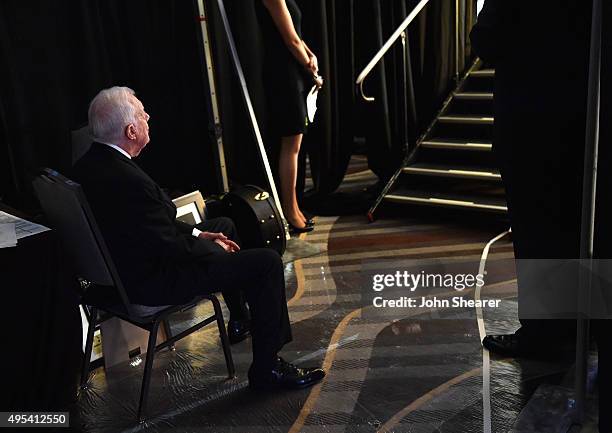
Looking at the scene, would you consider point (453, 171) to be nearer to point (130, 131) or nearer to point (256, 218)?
point (256, 218)

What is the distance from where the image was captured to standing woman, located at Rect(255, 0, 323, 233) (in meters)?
3.87

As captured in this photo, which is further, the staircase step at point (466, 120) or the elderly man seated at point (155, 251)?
the staircase step at point (466, 120)

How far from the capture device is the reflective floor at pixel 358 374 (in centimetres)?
232

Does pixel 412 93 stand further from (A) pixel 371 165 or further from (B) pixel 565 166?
(B) pixel 565 166

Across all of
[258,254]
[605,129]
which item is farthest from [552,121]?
[258,254]

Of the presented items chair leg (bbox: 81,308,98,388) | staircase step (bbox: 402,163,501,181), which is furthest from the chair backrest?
staircase step (bbox: 402,163,501,181)

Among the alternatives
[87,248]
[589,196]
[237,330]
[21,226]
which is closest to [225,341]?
[237,330]

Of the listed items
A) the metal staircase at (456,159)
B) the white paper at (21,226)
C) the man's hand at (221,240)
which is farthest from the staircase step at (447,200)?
the white paper at (21,226)

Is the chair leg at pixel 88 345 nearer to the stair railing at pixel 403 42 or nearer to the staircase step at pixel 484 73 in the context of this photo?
the stair railing at pixel 403 42

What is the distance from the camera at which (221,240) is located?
268 cm

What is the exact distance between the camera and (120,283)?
228cm

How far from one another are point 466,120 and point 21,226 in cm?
302

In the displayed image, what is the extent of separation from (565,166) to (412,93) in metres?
2.60

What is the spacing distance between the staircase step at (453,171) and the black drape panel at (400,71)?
1.07ft
